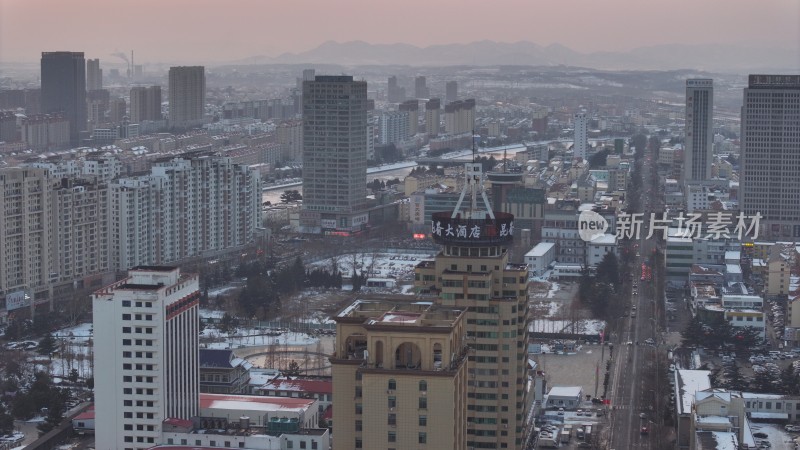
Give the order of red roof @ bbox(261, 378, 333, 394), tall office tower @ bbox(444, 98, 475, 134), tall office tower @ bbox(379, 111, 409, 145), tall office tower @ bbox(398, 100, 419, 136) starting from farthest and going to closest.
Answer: tall office tower @ bbox(398, 100, 419, 136) < tall office tower @ bbox(444, 98, 475, 134) < tall office tower @ bbox(379, 111, 409, 145) < red roof @ bbox(261, 378, 333, 394)

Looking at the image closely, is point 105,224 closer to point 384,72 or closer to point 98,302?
point 98,302

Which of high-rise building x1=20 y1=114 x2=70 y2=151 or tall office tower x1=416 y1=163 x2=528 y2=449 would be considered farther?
high-rise building x1=20 y1=114 x2=70 y2=151

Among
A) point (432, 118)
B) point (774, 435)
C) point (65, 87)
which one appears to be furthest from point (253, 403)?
point (432, 118)

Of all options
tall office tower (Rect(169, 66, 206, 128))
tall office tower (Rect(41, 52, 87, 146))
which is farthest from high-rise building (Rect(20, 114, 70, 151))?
tall office tower (Rect(169, 66, 206, 128))

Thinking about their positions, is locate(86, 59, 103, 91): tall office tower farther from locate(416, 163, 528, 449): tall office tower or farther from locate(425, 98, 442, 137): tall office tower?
locate(416, 163, 528, 449): tall office tower

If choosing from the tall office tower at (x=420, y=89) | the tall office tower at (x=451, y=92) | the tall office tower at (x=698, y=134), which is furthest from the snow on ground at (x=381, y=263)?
the tall office tower at (x=420, y=89)

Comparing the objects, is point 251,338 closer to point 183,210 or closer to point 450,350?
point 183,210

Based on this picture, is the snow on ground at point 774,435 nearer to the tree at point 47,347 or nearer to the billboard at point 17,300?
the tree at point 47,347
